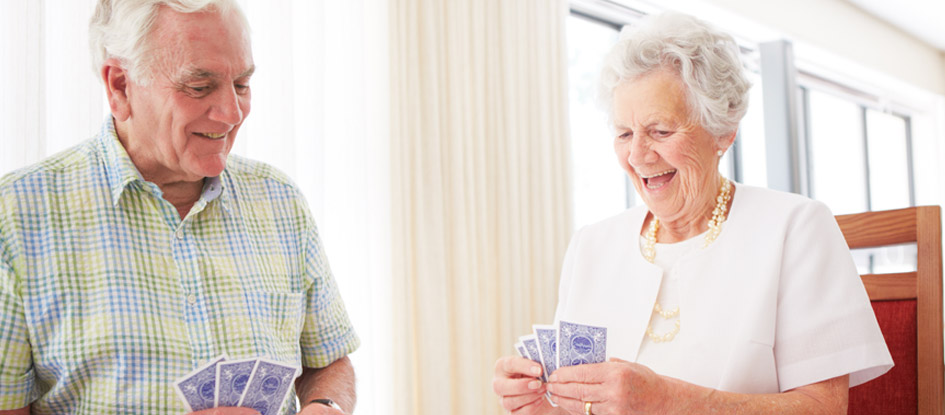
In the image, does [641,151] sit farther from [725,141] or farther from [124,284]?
[124,284]

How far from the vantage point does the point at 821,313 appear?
1618 mm

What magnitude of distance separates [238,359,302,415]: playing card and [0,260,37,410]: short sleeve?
381mm

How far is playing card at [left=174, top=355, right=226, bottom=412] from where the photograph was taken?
134cm

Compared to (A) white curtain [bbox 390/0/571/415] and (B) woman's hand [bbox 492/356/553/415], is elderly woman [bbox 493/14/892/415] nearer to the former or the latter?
(B) woman's hand [bbox 492/356/553/415]

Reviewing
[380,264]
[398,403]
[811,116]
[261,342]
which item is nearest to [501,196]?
[380,264]

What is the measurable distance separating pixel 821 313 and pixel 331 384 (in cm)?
107

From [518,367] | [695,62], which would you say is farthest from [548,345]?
[695,62]

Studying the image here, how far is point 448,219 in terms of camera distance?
3.32 metres

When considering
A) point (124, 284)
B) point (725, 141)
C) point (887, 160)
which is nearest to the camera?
point (124, 284)

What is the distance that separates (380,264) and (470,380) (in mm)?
680

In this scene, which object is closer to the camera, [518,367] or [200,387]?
[200,387]

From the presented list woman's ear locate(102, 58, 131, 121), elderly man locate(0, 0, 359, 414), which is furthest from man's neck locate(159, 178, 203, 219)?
woman's ear locate(102, 58, 131, 121)

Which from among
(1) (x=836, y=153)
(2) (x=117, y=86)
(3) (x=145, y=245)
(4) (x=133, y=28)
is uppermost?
(1) (x=836, y=153)

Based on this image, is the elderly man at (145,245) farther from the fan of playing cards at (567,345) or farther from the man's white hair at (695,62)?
the man's white hair at (695,62)
